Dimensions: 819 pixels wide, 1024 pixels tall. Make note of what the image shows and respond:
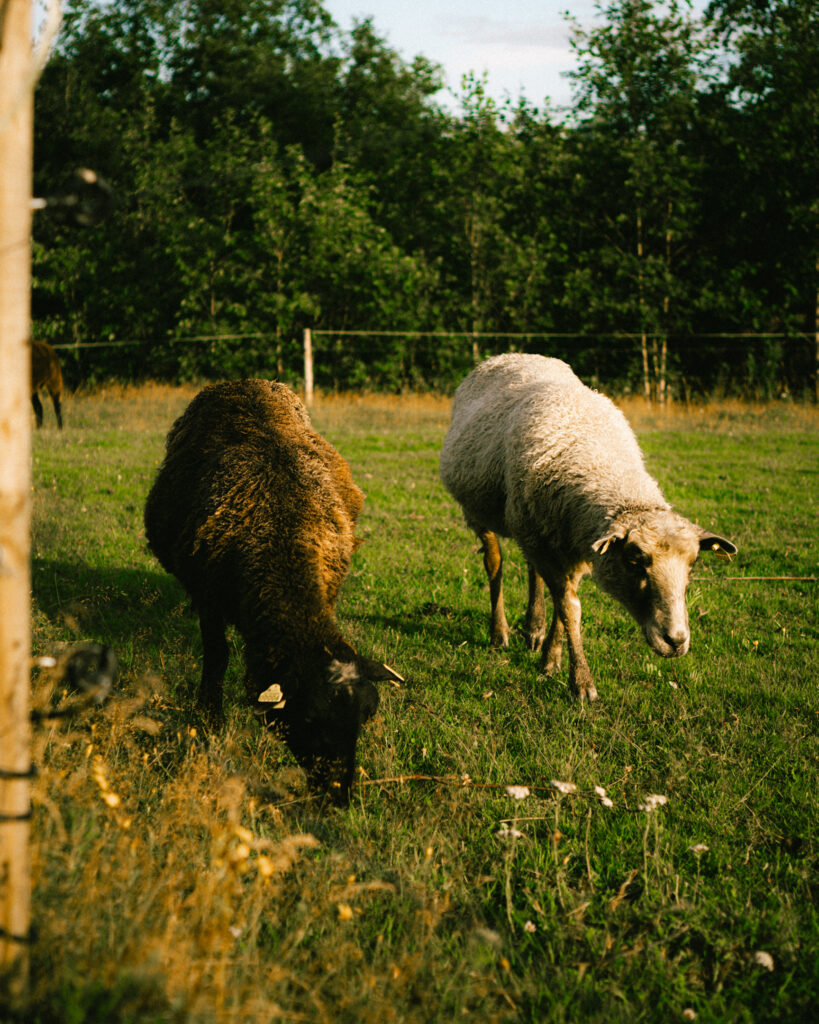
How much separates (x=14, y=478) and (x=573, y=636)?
370 centimetres

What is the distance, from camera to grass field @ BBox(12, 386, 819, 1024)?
2174mm

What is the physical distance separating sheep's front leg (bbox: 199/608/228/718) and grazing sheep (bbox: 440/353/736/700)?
81.4 inches

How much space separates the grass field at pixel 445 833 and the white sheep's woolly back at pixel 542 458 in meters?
1.04

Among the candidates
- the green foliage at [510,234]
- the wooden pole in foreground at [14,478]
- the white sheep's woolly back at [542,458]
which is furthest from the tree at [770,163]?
the wooden pole in foreground at [14,478]

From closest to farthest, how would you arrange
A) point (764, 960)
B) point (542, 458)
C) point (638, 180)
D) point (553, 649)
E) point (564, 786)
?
1. point (764, 960)
2. point (564, 786)
3. point (542, 458)
4. point (553, 649)
5. point (638, 180)

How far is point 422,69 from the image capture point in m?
32.9

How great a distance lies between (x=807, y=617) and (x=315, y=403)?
13.9 m

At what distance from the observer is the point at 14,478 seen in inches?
67.9

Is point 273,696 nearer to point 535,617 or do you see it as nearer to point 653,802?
point 653,802

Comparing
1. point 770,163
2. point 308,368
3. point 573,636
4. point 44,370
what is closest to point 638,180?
point 770,163

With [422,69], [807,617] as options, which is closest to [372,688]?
[807,617]

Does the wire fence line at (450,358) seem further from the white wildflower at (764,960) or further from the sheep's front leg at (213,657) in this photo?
the white wildflower at (764,960)

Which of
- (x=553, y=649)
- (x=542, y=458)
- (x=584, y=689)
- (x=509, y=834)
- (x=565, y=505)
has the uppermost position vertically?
(x=542, y=458)

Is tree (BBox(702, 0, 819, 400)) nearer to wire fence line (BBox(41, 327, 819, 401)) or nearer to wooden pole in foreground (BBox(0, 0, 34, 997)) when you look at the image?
wire fence line (BBox(41, 327, 819, 401))
